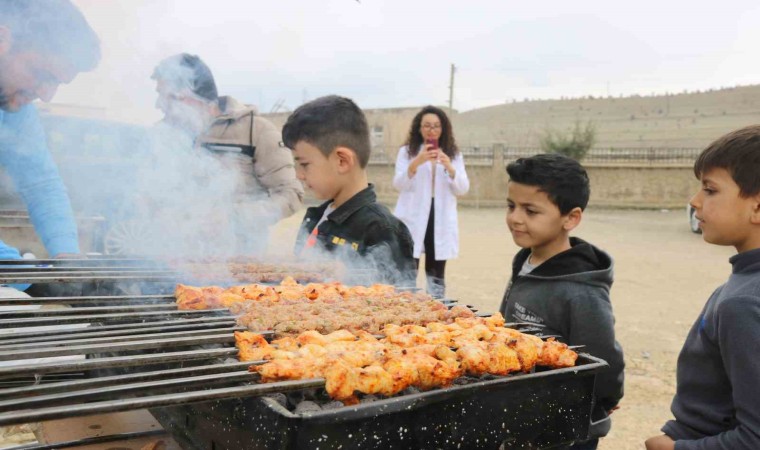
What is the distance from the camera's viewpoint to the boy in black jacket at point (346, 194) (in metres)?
3.81

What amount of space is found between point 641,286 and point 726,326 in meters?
9.94

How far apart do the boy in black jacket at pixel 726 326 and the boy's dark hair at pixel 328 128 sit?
7.17 ft

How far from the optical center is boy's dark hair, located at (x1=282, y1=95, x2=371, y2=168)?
13.0ft

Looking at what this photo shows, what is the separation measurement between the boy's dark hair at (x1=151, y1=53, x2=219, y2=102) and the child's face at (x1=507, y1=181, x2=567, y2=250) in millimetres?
3302

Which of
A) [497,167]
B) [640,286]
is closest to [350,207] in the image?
[640,286]

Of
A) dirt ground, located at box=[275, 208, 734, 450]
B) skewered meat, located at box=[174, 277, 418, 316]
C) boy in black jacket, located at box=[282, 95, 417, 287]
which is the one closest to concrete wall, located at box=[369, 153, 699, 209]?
dirt ground, located at box=[275, 208, 734, 450]

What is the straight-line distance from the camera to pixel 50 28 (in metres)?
3.77

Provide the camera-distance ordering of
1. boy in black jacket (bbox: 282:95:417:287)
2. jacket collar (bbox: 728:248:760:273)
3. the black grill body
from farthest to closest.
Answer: boy in black jacket (bbox: 282:95:417:287), jacket collar (bbox: 728:248:760:273), the black grill body

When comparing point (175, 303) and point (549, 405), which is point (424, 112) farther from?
point (549, 405)

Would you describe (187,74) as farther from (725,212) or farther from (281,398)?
(725,212)

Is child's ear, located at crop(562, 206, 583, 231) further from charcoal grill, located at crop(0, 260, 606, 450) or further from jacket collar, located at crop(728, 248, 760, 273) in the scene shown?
A: charcoal grill, located at crop(0, 260, 606, 450)

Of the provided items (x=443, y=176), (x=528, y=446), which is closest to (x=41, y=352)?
(x=528, y=446)

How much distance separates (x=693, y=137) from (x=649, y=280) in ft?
203

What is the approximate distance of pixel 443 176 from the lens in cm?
706
